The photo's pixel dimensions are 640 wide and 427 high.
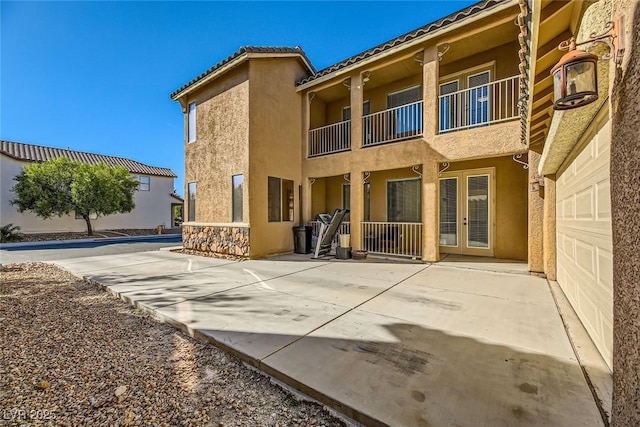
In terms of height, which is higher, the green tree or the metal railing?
the green tree

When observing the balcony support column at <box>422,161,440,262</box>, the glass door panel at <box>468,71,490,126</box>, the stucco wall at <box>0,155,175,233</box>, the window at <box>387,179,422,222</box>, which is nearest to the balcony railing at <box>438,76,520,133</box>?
the glass door panel at <box>468,71,490,126</box>

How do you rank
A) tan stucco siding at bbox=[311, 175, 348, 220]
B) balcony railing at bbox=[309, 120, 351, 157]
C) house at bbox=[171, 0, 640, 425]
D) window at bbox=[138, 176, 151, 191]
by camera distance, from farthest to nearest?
window at bbox=[138, 176, 151, 191]
tan stucco siding at bbox=[311, 175, 348, 220]
balcony railing at bbox=[309, 120, 351, 157]
house at bbox=[171, 0, 640, 425]

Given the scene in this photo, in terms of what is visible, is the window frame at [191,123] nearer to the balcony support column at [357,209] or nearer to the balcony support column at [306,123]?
the balcony support column at [306,123]

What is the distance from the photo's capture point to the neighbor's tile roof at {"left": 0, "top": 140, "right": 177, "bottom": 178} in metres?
21.0

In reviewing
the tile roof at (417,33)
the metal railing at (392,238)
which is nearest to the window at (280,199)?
the metal railing at (392,238)

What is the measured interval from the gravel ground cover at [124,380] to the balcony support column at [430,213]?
680 centimetres

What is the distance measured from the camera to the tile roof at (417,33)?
713 cm

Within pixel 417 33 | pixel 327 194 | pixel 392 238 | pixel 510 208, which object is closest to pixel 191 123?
pixel 327 194

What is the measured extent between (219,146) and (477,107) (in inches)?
365

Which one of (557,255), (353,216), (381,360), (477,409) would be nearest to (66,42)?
(353,216)

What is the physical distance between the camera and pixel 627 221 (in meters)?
1.47

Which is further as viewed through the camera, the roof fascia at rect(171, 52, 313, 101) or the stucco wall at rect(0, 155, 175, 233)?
the stucco wall at rect(0, 155, 175, 233)

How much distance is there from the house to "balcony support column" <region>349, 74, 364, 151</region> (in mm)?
42

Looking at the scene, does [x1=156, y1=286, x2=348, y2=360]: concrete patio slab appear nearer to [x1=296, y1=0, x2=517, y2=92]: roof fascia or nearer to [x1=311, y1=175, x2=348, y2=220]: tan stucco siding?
[x1=311, y1=175, x2=348, y2=220]: tan stucco siding
